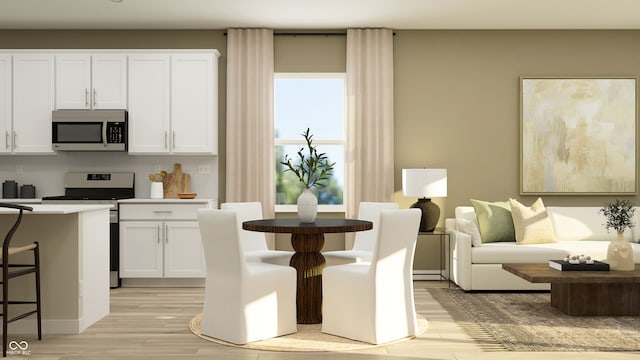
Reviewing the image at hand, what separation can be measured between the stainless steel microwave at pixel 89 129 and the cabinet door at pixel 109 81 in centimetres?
11

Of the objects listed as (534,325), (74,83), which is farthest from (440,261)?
(74,83)

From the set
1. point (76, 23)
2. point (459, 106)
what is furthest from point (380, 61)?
point (76, 23)

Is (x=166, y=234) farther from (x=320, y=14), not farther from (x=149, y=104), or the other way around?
(x=320, y=14)

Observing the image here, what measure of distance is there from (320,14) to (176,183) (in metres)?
2.31

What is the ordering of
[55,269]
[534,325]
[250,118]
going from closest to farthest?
[55,269], [534,325], [250,118]

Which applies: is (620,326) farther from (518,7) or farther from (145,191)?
(145,191)

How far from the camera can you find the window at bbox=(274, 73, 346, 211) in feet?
21.1

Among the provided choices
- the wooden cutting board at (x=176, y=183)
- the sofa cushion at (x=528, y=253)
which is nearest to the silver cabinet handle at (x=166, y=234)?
the wooden cutting board at (x=176, y=183)

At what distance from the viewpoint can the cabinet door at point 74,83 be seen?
591 cm

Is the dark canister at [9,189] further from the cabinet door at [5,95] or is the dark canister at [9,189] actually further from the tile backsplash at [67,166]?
the cabinet door at [5,95]

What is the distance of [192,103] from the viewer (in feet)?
19.5

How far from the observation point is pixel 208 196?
6320 millimetres

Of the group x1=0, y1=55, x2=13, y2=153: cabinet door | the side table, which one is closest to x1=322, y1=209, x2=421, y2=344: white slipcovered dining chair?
the side table

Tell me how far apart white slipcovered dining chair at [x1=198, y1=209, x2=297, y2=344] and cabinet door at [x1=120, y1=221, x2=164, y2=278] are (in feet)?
6.80
